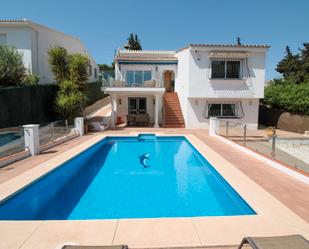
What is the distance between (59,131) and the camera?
1517 cm

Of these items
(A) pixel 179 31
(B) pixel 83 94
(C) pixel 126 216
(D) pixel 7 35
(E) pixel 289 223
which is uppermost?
(A) pixel 179 31

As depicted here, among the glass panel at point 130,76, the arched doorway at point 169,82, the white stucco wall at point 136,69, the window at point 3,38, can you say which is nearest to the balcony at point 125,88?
the white stucco wall at point 136,69

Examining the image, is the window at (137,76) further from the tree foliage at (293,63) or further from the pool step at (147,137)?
the tree foliage at (293,63)

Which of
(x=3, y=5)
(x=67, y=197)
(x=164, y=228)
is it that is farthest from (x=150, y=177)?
(x=3, y=5)

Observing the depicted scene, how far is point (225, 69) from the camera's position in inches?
815

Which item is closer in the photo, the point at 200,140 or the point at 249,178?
the point at 249,178

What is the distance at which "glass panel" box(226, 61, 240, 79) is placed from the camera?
67.9 feet

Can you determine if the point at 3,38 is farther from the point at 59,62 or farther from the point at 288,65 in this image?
the point at 288,65

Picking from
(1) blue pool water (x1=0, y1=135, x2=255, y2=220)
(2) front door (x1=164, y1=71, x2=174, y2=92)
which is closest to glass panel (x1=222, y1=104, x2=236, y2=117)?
(2) front door (x1=164, y1=71, x2=174, y2=92)

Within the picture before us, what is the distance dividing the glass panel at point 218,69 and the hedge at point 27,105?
14022 mm

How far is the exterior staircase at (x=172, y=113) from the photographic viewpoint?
22.6m

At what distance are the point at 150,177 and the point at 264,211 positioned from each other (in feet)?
17.2

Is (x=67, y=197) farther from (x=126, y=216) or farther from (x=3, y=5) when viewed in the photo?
(x=3, y=5)

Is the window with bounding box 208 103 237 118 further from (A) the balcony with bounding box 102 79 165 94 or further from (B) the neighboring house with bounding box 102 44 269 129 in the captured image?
(A) the balcony with bounding box 102 79 165 94
